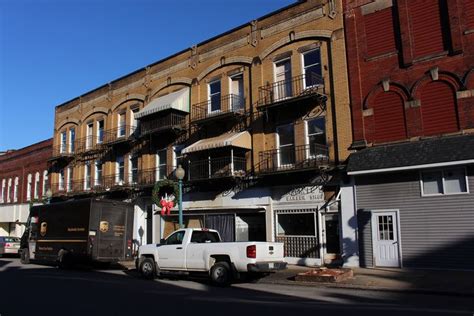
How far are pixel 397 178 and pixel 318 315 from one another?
9.93 meters

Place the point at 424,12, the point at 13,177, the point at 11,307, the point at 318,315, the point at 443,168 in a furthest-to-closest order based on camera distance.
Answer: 1. the point at 13,177
2. the point at 424,12
3. the point at 443,168
4. the point at 11,307
5. the point at 318,315

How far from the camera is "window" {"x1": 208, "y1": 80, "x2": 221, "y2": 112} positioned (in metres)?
25.2

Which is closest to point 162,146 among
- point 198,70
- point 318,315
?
point 198,70

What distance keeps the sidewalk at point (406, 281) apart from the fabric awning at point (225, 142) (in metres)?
6.93

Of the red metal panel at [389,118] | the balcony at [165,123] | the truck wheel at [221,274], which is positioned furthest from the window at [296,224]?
the balcony at [165,123]

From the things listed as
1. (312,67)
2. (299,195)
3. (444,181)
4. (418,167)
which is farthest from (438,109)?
(299,195)

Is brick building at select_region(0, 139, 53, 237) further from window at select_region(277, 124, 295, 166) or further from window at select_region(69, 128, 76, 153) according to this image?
window at select_region(277, 124, 295, 166)

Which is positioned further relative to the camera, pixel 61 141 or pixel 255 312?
pixel 61 141

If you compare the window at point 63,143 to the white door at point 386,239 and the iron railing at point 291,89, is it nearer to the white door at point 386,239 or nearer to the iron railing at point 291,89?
the iron railing at point 291,89

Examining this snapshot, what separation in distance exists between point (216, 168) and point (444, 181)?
36.5 ft

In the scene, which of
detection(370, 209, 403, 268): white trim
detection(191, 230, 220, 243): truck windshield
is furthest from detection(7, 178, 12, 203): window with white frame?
detection(370, 209, 403, 268): white trim

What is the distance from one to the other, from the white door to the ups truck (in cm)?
1125

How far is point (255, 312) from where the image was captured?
9.52m

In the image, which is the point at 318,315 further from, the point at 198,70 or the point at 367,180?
the point at 198,70
